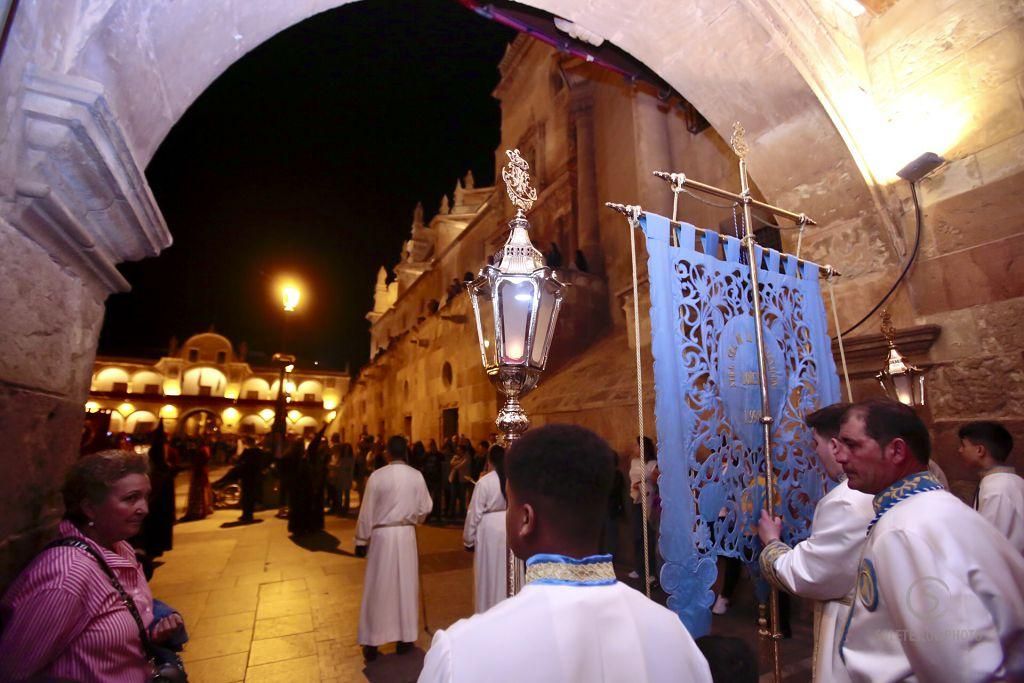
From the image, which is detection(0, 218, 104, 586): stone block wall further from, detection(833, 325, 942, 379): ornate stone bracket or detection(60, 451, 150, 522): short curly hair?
detection(833, 325, 942, 379): ornate stone bracket

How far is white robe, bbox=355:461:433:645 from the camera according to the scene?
14.7 ft

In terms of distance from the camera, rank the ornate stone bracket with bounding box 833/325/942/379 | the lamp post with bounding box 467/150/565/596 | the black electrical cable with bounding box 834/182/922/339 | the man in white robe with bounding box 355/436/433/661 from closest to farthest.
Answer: the lamp post with bounding box 467/150/565/596 < the ornate stone bracket with bounding box 833/325/942/379 < the black electrical cable with bounding box 834/182/922/339 < the man in white robe with bounding box 355/436/433/661

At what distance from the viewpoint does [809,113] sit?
4309mm

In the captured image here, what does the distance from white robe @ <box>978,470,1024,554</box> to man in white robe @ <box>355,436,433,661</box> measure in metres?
4.42

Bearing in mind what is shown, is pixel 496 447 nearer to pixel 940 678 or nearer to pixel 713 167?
pixel 940 678

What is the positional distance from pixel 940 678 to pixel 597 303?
32.1ft

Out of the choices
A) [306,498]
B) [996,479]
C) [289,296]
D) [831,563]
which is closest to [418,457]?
[306,498]

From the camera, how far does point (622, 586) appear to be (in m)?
1.18

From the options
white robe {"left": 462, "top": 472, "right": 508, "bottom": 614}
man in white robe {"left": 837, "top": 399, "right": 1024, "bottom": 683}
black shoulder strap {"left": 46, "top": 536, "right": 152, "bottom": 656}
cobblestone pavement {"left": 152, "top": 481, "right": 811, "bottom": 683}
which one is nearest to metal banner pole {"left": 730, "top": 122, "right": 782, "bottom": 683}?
man in white robe {"left": 837, "top": 399, "right": 1024, "bottom": 683}

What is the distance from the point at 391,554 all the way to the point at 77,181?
400 cm

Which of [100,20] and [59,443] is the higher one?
[100,20]

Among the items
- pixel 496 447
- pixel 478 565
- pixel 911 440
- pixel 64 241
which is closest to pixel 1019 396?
pixel 911 440

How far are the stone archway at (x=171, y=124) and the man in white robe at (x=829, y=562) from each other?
107 inches

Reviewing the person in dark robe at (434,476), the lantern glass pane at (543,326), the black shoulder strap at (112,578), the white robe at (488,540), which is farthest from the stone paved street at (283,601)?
the lantern glass pane at (543,326)
